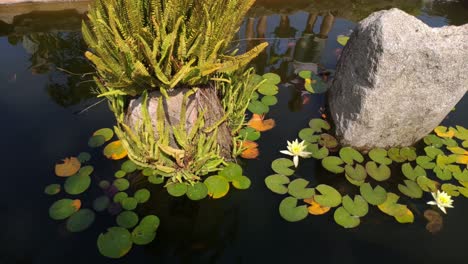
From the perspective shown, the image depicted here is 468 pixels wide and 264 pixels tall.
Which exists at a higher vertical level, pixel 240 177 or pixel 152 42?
pixel 152 42

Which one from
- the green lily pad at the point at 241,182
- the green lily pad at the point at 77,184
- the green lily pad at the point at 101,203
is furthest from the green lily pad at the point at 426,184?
the green lily pad at the point at 77,184

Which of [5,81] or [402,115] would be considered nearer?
[402,115]

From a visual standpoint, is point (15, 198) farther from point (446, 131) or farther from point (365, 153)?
point (446, 131)

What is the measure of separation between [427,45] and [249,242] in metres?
1.79

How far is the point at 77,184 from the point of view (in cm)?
239

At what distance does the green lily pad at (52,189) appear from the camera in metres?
2.36

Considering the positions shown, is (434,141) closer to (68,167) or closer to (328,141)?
(328,141)

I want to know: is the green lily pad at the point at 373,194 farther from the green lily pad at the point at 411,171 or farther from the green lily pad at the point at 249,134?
the green lily pad at the point at 249,134


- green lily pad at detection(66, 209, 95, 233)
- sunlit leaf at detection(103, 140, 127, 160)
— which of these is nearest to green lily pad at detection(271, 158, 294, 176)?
sunlit leaf at detection(103, 140, 127, 160)

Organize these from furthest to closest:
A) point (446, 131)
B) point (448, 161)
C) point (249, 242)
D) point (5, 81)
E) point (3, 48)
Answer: point (3, 48) → point (5, 81) → point (446, 131) → point (448, 161) → point (249, 242)

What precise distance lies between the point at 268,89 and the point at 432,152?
1.50m

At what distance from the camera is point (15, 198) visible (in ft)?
7.75

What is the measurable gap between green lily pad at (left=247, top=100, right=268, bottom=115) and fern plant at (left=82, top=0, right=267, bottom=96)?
76 cm

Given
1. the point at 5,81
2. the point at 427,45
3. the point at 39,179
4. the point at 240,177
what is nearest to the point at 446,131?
the point at 427,45
